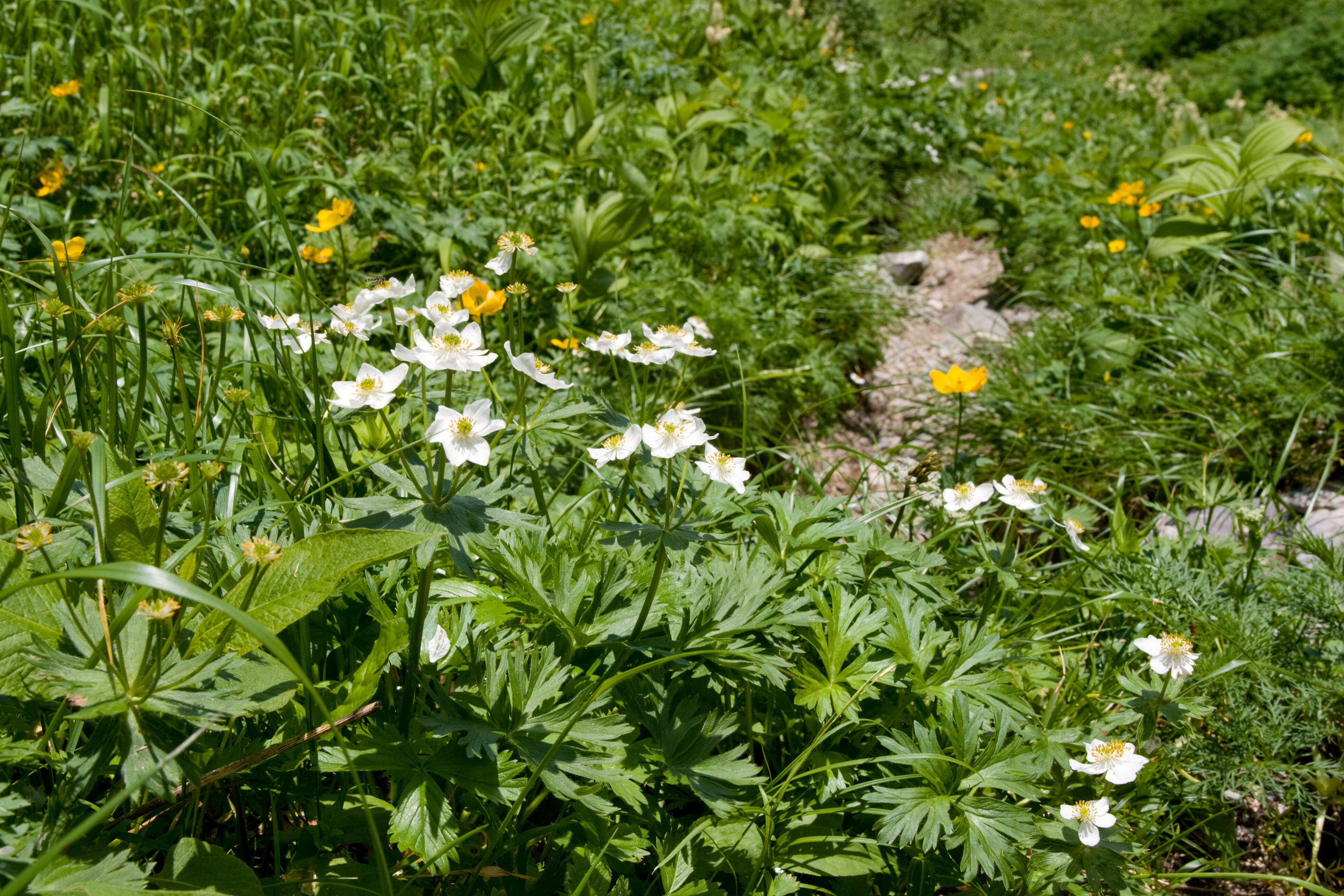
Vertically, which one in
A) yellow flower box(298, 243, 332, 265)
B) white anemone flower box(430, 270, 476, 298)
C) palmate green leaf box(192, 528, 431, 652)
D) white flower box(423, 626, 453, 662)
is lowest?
white flower box(423, 626, 453, 662)

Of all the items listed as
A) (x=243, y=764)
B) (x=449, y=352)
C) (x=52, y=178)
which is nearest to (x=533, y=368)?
(x=449, y=352)

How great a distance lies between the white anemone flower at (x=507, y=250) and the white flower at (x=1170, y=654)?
1114 millimetres

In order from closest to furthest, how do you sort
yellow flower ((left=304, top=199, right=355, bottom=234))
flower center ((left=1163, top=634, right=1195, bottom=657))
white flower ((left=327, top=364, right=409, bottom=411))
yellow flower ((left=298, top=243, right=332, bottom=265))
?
white flower ((left=327, top=364, right=409, bottom=411)) < flower center ((left=1163, top=634, right=1195, bottom=657)) < yellow flower ((left=304, top=199, right=355, bottom=234)) < yellow flower ((left=298, top=243, right=332, bottom=265))

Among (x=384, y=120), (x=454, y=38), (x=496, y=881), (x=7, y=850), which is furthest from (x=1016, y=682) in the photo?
(x=454, y=38)

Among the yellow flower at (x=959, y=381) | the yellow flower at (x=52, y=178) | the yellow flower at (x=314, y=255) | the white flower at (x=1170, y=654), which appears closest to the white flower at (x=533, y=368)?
the yellow flower at (x=959, y=381)

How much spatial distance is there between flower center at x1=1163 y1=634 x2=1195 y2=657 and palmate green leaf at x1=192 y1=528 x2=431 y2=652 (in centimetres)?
109

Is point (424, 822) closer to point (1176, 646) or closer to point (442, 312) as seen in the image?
point (442, 312)

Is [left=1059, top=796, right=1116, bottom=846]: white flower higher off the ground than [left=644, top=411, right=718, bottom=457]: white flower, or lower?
lower

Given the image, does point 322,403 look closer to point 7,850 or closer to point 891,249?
point 7,850

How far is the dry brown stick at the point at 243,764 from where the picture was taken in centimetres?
93

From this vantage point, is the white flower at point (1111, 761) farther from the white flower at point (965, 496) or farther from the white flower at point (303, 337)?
the white flower at point (303, 337)

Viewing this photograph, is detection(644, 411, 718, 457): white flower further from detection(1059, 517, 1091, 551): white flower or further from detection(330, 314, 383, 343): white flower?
detection(1059, 517, 1091, 551): white flower

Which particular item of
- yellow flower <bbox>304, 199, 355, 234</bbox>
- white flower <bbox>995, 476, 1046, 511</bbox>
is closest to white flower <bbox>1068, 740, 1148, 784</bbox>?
white flower <bbox>995, 476, 1046, 511</bbox>

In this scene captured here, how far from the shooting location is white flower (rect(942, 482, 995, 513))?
144cm
